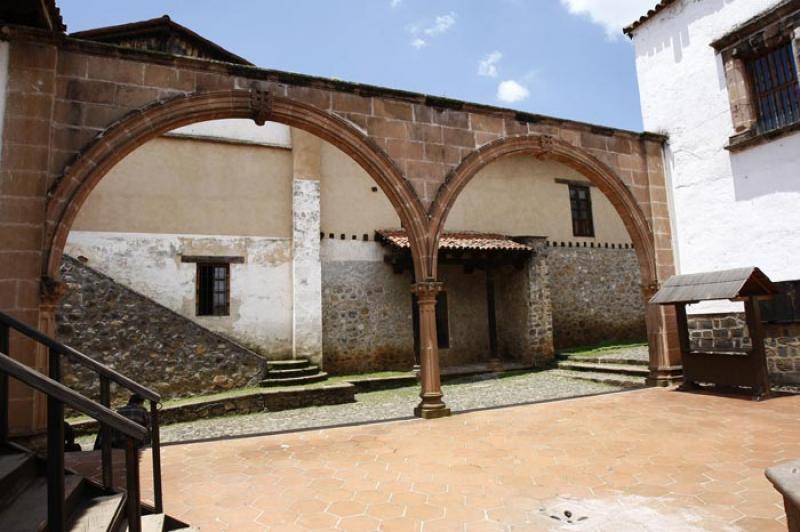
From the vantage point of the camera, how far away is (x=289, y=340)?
1198cm

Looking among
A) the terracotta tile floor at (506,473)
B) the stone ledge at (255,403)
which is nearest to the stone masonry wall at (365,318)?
the stone ledge at (255,403)

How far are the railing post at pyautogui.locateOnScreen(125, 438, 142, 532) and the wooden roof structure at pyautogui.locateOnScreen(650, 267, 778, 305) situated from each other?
7.36 metres

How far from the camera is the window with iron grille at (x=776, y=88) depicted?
766 centimetres

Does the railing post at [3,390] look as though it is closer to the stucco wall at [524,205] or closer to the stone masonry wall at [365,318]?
the stone masonry wall at [365,318]

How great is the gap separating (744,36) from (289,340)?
11025mm

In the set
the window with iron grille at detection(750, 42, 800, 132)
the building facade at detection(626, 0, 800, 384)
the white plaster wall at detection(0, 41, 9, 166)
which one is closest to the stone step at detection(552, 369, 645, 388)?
the building facade at detection(626, 0, 800, 384)

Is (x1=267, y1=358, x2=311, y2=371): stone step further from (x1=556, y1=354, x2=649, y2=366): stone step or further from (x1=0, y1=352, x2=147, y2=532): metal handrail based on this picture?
(x1=0, y1=352, x2=147, y2=532): metal handrail

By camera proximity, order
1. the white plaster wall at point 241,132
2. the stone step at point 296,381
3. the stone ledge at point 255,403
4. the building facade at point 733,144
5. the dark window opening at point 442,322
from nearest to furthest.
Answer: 1. the building facade at point 733,144
2. the stone ledge at point 255,403
3. the stone step at point 296,381
4. the white plaster wall at point 241,132
5. the dark window opening at point 442,322

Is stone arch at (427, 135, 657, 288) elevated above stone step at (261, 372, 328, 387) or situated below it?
above

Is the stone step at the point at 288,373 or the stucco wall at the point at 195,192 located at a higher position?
the stucco wall at the point at 195,192

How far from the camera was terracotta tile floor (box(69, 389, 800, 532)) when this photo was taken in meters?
3.22

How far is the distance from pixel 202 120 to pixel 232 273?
5.90 meters

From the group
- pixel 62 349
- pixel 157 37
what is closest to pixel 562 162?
pixel 62 349

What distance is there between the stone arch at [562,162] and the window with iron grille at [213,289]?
6.42 metres
